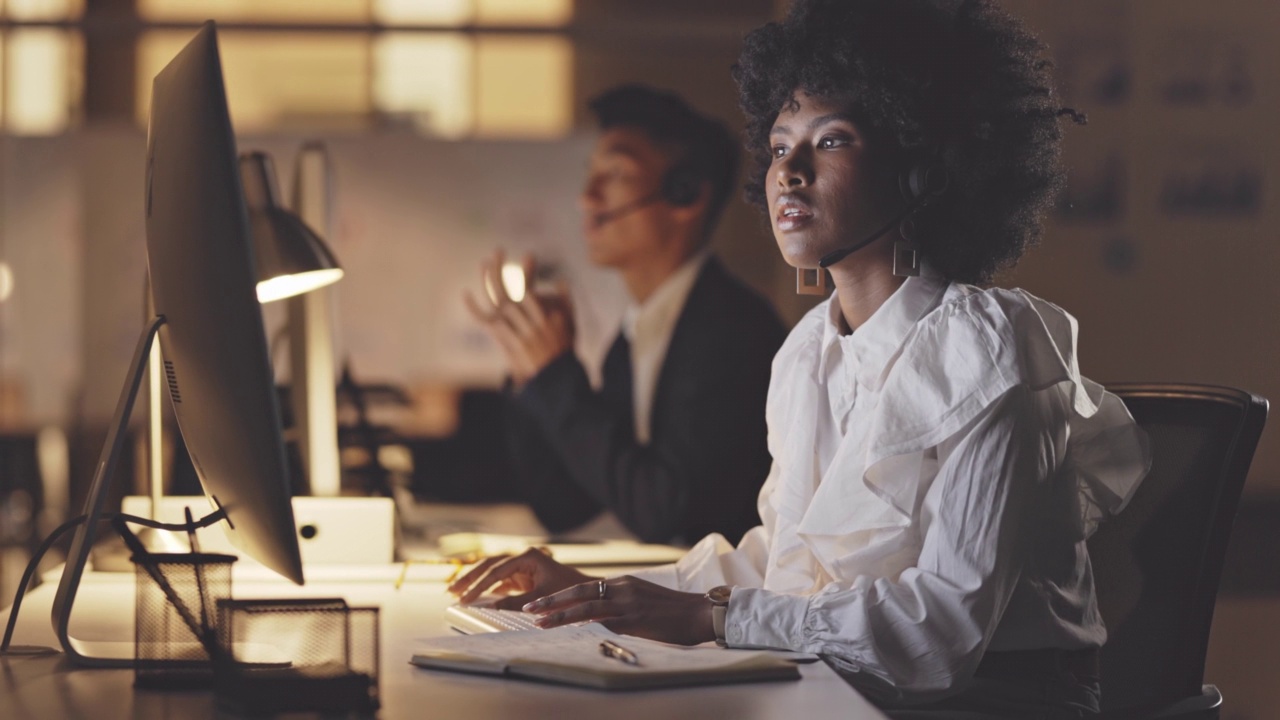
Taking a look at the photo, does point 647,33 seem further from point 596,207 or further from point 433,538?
point 433,538

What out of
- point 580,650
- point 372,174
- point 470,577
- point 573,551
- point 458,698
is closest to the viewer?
point 458,698

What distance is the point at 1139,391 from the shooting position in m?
1.45

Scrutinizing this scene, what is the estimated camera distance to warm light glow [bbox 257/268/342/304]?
165 cm

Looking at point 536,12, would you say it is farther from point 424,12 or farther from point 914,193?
point 914,193

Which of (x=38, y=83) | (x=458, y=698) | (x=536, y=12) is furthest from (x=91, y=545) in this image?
(x=38, y=83)

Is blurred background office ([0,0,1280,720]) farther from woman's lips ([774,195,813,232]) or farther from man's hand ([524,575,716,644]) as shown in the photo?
man's hand ([524,575,716,644])

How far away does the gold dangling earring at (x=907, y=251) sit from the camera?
1374 millimetres

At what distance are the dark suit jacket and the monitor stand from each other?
178 centimetres

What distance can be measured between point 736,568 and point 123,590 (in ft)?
2.42

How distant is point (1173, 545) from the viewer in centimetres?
138

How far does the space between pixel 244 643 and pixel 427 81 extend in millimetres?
3301

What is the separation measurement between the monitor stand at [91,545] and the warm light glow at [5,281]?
3.27 m

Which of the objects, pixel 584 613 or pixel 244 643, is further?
pixel 584 613

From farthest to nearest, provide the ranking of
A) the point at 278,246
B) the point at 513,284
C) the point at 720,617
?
the point at 513,284, the point at 278,246, the point at 720,617
